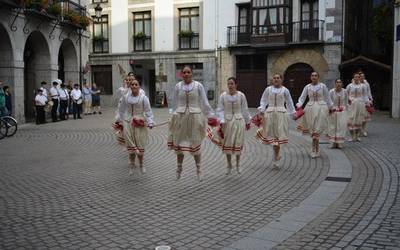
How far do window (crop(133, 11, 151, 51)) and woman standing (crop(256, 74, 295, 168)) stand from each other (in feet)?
84.7

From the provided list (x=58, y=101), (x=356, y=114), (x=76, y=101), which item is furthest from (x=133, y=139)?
(x=76, y=101)

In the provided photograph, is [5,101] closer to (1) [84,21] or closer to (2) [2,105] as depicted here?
(2) [2,105]

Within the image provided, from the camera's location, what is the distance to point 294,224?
558cm

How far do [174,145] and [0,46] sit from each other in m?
14.6

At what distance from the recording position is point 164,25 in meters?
33.5

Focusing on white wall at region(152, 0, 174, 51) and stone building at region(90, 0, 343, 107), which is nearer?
stone building at region(90, 0, 343, 107)

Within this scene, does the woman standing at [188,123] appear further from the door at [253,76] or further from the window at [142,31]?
the window at [142,31]

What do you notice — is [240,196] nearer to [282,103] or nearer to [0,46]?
[282,103]

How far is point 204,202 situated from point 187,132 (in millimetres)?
1844

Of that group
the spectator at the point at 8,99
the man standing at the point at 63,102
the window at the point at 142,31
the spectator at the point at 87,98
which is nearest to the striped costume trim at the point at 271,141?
the spectator at the point at 8,99

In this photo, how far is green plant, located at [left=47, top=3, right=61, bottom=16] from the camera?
72.8 ft

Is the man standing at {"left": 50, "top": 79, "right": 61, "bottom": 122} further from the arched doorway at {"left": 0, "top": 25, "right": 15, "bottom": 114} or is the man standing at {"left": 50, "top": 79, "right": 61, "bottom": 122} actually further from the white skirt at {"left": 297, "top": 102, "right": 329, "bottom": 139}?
the white skirt at {"left": 297, "top": 102, "right": 329, "bottom": 139}

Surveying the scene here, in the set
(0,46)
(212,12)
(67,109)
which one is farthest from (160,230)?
(212,12)

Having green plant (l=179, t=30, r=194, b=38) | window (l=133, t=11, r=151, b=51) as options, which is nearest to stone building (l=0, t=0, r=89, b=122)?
window (l=133, t=11, r=151, b=51)
